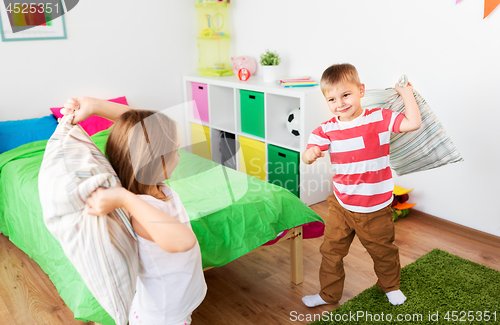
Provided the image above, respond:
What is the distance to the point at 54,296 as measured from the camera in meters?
1.86

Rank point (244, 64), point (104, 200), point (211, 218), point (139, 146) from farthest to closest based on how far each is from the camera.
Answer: point (244, 64) < point (211, 218) < point (139, 146) < point (104, 200)

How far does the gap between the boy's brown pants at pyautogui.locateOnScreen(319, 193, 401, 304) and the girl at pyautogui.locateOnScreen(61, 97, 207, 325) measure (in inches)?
25.8


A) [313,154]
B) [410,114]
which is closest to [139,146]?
[313,154]

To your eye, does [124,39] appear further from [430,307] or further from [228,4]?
[430,307]

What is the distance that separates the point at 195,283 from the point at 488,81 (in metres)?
1.79

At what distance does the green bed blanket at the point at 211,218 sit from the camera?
145 centimetres

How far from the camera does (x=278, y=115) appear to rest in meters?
2.81

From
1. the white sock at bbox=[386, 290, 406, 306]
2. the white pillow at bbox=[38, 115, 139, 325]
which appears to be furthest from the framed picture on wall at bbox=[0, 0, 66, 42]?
the white sock at bbox=[386, 290, 406, 306]

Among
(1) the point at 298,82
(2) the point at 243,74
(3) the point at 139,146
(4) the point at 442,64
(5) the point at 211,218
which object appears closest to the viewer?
(3) the point at 139,146

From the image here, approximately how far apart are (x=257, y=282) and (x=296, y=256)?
0.73ft

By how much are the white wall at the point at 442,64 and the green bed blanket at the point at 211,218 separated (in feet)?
3.32

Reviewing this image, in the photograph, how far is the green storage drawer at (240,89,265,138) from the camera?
282 centimetres

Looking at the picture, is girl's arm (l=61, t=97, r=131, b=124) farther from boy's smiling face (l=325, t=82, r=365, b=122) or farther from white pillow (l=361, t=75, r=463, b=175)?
white pillow (l=361, t=75, r=463, b=175)

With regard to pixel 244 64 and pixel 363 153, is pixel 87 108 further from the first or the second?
pixel 244 64
